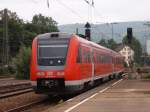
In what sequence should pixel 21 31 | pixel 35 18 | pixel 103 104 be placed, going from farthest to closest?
1. pixel 35 18
2. pixel 21 31
3. pixel 103 104

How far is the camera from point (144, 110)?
16375mm

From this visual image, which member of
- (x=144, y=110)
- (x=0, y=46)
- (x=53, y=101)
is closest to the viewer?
(x=144, y=110)

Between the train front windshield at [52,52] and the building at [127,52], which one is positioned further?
the building at [127,52]

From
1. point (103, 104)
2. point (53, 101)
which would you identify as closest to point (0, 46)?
point (53, 101)

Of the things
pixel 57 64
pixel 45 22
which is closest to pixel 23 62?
pixel 57 64

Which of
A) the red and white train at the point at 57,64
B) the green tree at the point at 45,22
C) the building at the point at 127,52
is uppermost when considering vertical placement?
the green tree at the point at 45,22

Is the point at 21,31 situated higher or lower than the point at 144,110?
higher

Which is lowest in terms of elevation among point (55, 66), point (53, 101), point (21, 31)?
point (53, 101)

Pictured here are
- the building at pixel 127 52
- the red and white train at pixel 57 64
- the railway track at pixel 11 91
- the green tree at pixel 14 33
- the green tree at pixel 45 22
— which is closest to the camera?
the red and white train at pixel 57 64

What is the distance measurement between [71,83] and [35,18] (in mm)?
133364

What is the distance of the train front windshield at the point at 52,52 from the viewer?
24.5 meters

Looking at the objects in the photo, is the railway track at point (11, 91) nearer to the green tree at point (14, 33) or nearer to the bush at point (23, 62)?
the bush at point (23, 62)

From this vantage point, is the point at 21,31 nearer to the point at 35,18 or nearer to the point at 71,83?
the point at 35,18

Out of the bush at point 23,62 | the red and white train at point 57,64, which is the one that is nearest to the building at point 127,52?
the bush at point 23,62
